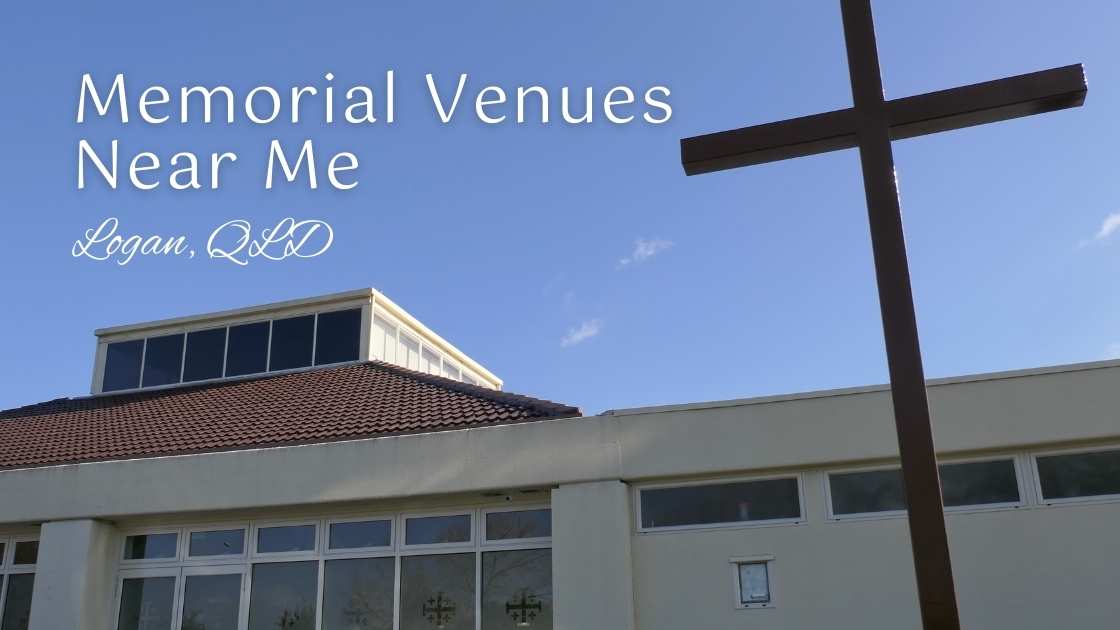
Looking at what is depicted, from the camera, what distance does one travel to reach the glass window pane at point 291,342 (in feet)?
65.2

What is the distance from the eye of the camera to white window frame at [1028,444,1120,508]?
10.9m

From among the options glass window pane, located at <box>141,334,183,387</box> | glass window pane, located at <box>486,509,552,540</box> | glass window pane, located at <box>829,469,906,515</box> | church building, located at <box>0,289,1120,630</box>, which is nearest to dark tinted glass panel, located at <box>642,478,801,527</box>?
church building, located at <box>0,289,1120,630</box>

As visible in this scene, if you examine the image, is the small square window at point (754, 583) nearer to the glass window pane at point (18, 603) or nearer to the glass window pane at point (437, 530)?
the glass window pane at point (437, 530)

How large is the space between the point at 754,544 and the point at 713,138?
579 cm

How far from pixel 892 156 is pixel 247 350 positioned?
15727mm

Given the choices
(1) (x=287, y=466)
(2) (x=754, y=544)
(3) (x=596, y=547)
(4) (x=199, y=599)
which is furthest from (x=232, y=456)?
(2) (x=754, y=544)

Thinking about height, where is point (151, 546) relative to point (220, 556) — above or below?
above

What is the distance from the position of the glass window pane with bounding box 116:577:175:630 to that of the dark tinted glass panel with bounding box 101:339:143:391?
7172mm

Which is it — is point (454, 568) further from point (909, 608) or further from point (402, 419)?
point (909, 608)

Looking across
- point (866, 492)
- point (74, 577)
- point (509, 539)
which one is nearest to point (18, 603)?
point (74, 577)

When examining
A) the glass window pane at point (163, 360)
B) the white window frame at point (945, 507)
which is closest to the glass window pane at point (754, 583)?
the white window frame at point (945, 507)

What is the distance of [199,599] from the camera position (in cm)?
1416

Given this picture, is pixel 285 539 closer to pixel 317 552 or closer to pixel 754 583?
pixel 317 552

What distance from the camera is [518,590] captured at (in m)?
12.8
